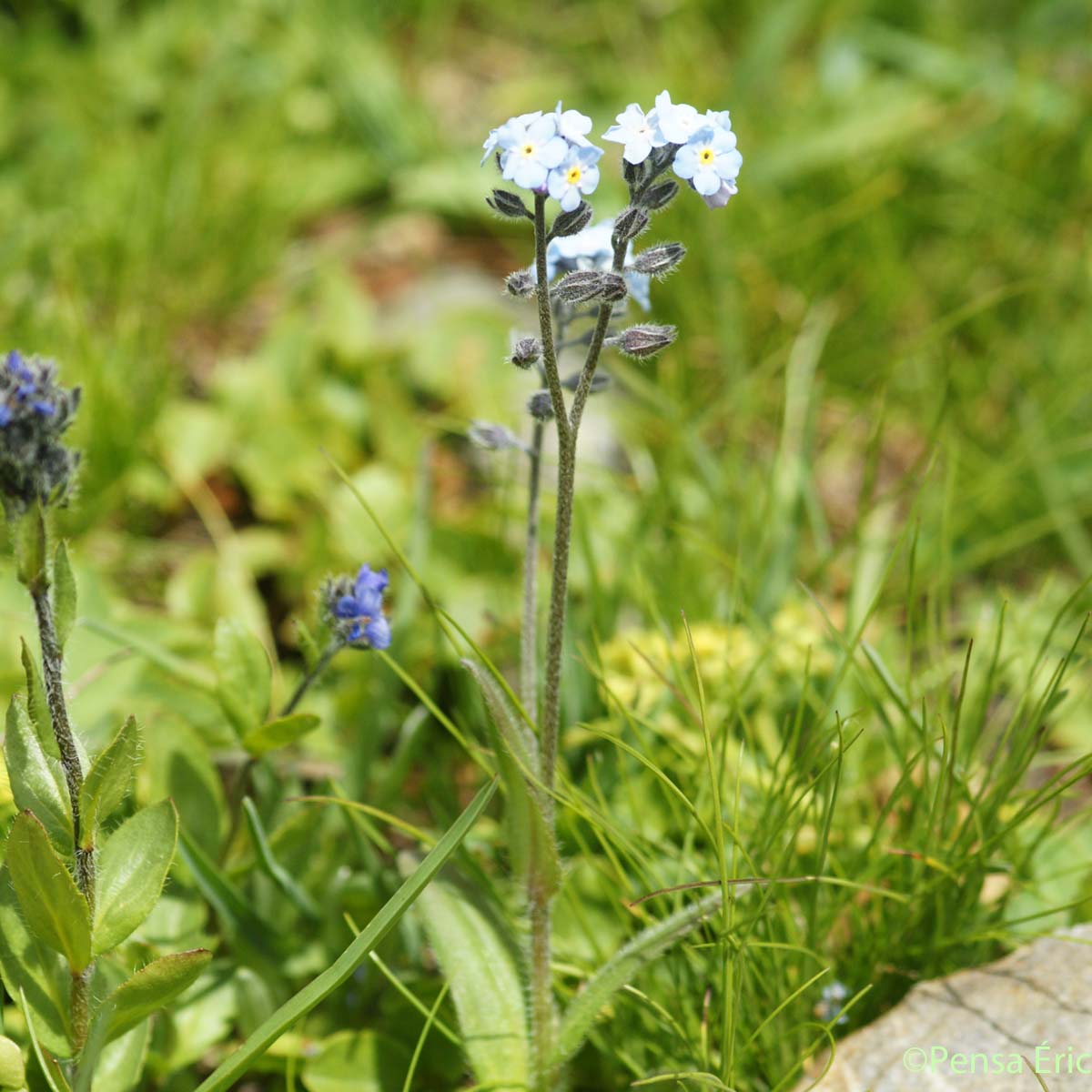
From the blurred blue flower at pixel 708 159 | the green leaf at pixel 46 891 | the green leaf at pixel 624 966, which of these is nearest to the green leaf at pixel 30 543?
the green leaf at pixel 46 891

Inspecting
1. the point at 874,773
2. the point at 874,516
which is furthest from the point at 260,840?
the point at 874,516

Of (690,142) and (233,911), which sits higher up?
(690,142)

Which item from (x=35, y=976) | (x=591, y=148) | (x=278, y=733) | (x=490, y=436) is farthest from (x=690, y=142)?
(x=35, y=976)

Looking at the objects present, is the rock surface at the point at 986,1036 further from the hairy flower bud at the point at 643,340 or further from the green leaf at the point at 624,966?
the hairy flower bud at the point at 643,340

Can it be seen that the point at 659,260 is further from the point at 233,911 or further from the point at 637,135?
the point at 233,911

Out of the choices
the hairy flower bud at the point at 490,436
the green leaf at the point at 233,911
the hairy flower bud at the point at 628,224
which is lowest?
the green leaf at the point at 233,911

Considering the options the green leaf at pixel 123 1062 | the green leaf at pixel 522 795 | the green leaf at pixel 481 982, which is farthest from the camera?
the green leaf at pixel 481 982
